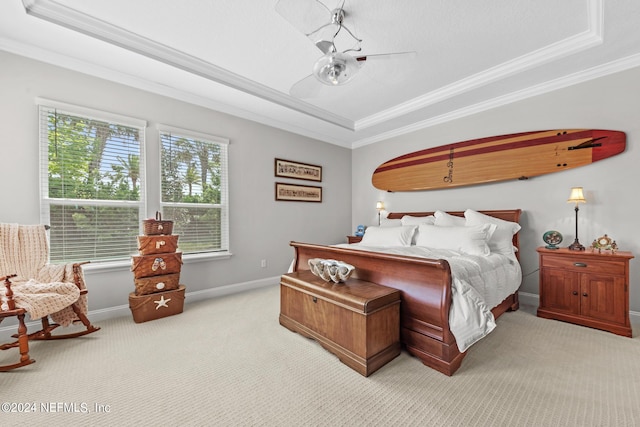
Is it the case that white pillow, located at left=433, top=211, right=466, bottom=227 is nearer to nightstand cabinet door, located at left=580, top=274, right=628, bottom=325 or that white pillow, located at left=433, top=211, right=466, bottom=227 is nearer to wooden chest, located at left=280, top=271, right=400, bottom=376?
nightstand cabinet door, located at left=580, top=274, right=628, bottom=325

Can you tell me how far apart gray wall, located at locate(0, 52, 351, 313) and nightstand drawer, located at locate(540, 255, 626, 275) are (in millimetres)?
3221

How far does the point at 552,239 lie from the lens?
290 centimetres

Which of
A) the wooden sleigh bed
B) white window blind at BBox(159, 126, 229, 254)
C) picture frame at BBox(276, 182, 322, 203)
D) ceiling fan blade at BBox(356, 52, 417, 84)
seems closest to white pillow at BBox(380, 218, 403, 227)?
picture frame at BBox(276, 182, 322, 203)

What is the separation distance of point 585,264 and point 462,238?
3.57ft

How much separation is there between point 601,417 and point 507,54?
304 centimetres

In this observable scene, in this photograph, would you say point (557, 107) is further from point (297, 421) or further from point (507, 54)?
point (297, 421)

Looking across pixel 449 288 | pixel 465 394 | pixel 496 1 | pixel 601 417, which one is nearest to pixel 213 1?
pixel 496 1

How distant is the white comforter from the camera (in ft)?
5.75

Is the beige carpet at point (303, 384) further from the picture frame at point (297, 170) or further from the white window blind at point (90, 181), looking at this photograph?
the picture frame at point (297, 170)

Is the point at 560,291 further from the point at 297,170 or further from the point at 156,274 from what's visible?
the point at 156,274

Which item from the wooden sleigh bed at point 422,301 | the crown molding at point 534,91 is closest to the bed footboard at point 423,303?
the wooden sleigh bed at point 422,301

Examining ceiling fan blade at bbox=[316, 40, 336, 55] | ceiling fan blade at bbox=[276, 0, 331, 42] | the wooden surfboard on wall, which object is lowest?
the wooden surfboard on wall

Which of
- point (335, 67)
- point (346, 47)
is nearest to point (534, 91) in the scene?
point (346, 47)

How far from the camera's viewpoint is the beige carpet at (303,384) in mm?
1434
